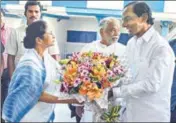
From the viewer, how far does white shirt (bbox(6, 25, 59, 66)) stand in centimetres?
152

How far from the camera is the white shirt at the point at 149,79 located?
132cm

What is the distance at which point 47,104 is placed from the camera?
60.5 inches

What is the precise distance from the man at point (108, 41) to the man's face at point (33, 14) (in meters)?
0.31

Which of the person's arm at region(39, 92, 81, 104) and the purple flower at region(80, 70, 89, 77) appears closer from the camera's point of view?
the purple flower at region(80, 70, 89, 77)

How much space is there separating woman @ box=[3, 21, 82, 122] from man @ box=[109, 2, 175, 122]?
1.05 ft

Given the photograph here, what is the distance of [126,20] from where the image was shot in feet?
4.53

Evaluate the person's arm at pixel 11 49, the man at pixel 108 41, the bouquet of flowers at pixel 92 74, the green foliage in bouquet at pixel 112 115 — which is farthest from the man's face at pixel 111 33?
the person's arm at pixel 11 49

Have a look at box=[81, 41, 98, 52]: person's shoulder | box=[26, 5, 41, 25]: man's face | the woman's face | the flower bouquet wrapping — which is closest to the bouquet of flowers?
the flower bouquet wrapping

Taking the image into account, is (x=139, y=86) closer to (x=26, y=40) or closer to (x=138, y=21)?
(x=138, y=21)

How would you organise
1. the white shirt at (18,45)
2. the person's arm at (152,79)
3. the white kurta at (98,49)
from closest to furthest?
1. the person's arm at (152,79)
2. the white kurta at (98,49)
3. the white shirt at (18,45)

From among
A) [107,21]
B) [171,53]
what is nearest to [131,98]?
[171,53]

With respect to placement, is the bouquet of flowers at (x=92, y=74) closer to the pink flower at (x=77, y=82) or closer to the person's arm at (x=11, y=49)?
the pink flower at (x=77, y=82)

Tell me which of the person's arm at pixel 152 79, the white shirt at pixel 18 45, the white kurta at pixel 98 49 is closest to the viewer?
the person's arm at pixel 152 79

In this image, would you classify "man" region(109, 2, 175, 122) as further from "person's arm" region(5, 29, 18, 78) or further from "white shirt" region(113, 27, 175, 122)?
"person's arm" region(5, 29, 18, 78)
